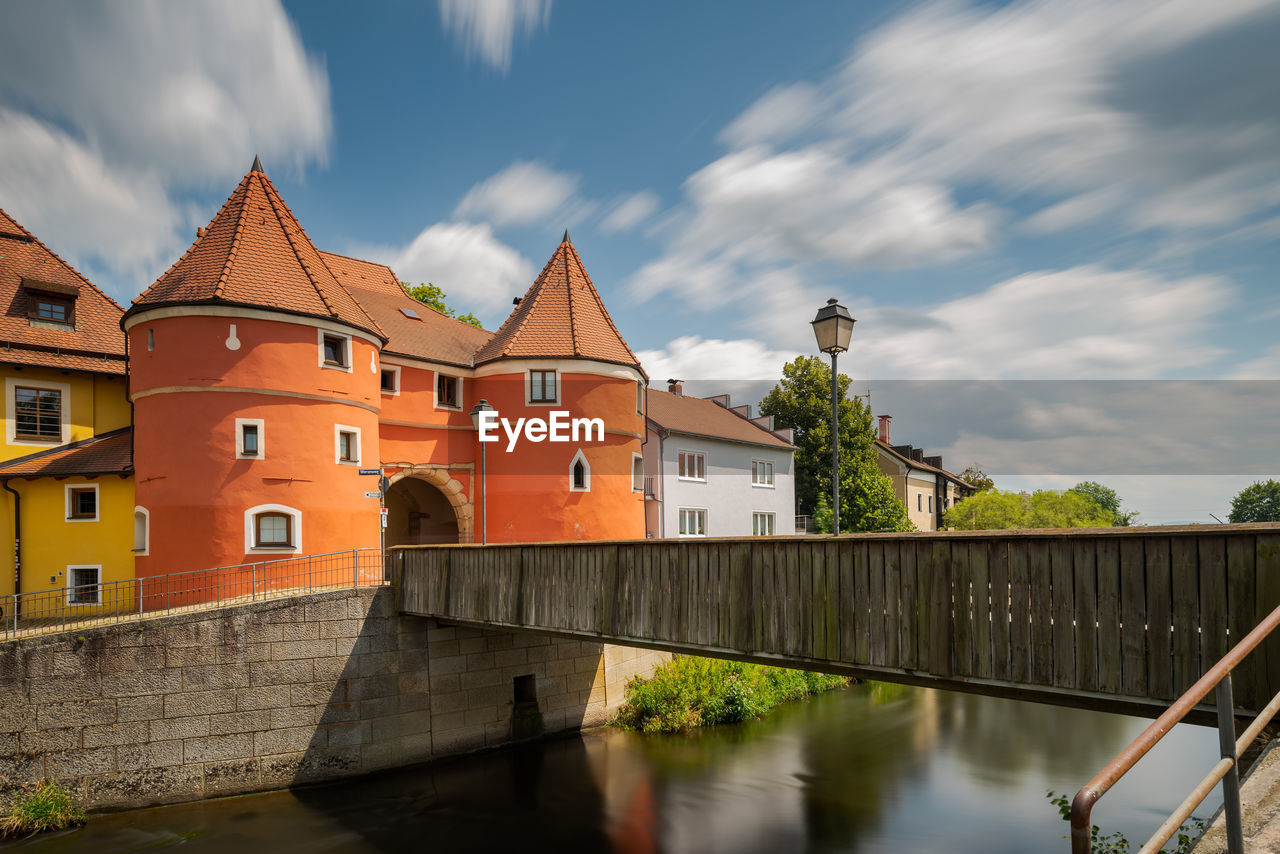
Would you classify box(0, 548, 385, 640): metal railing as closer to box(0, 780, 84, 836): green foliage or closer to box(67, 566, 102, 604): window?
box(67, 566, 102, 604): window

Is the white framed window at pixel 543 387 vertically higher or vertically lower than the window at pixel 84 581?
higher

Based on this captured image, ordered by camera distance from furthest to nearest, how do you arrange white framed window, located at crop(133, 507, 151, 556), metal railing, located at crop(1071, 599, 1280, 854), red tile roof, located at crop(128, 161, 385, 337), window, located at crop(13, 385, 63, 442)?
1. window, located at crop(13, 385, 63, 442)
2. red tile roof, located at crop(128, 161, 385, 337)
3. white framed window, located at crop(133, 507, 151, 556)
4. metal railing, located at crop(1071, 599, 1280, 854)

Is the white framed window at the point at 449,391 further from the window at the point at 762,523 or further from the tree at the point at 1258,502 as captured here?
the tree at the point at 1258,502

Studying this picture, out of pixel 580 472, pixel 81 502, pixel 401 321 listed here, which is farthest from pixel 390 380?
pixel 81 502

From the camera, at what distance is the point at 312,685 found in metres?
15.6

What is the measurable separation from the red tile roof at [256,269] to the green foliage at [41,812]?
10.0 metres

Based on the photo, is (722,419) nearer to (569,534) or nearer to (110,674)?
(569,534)

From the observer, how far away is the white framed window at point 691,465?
3153 centimetres

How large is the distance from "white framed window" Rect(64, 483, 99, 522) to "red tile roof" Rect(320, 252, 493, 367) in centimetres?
793

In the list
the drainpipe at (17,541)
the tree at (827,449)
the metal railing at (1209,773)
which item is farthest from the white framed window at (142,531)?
the tree at (827,449)

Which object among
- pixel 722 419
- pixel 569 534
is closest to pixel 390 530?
pixel 569 534

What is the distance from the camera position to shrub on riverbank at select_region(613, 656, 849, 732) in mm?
20422

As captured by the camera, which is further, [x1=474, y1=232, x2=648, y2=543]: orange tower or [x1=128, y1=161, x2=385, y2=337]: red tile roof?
[x1=474, y1=232, x2=648, y2=543]: orange tower

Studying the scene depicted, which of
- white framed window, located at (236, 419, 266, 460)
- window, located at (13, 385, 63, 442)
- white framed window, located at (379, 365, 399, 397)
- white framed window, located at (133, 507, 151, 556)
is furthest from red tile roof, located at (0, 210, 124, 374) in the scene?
white framed window, located at (379, 365, 399, 397)
